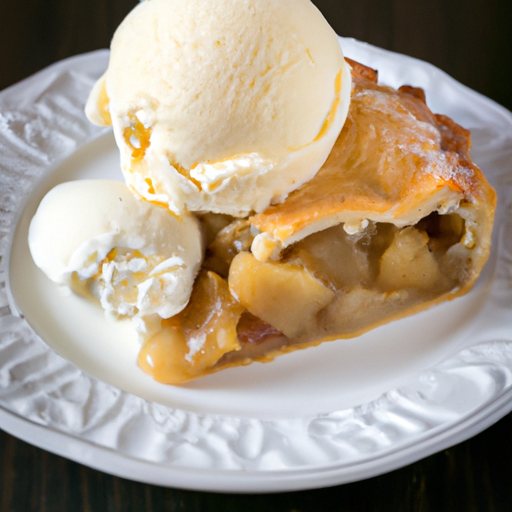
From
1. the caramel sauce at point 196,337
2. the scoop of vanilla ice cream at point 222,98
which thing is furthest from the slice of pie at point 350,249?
the scoop of vanilla ice cream at point 222,98

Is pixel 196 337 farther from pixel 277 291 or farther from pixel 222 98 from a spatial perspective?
pixel 222 98

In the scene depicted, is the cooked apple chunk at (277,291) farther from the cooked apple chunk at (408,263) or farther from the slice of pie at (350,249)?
the cooked apple chunk at (408,263)

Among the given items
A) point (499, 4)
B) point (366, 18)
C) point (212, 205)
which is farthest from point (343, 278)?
point (499, 4)

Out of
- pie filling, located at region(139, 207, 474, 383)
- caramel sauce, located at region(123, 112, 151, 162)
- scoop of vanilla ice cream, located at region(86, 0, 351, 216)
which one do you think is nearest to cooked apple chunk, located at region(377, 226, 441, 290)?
pie filling, located at region(139, 207, 474, 383)

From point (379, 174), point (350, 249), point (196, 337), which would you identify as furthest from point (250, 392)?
point (379, 174)

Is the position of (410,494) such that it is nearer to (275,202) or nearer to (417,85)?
(275,202)

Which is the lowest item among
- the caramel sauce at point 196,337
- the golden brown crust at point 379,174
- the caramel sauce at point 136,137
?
the caramel sauce at point 196,337

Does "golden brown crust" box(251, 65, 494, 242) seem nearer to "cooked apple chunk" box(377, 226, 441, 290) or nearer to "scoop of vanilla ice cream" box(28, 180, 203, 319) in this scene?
"cooked apple chunk" box(377, 226, 441, 290)
